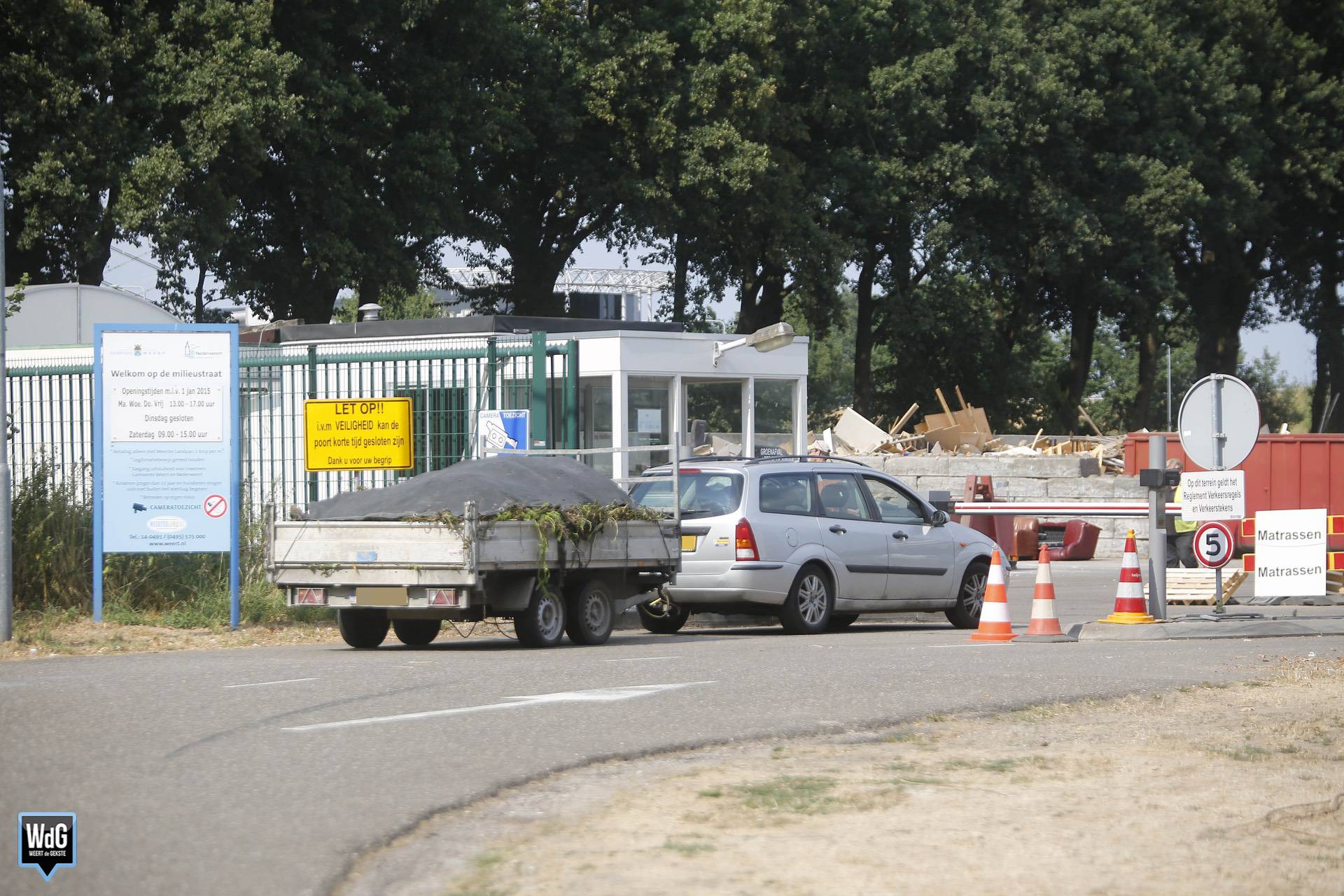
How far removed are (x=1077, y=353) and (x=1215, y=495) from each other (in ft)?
127

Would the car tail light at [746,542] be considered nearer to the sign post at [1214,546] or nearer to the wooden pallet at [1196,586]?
the sign post at [1214,546]

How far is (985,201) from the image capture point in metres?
48.5

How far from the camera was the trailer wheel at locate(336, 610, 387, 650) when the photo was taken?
13930 mm

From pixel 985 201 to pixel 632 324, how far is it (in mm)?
28746

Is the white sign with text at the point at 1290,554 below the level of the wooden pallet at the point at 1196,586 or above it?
above

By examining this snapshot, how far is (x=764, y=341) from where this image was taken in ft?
68.2

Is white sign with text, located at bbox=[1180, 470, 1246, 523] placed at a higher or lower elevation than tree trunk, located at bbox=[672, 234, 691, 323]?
lower

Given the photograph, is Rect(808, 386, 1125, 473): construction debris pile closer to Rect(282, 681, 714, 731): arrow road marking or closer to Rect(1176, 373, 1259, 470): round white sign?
Rect(1176, 373, 1259, 470): round white sign

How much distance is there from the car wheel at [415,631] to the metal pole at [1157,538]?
21.5 feet

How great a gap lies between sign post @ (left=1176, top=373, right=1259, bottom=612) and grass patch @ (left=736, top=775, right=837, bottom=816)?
9137mm

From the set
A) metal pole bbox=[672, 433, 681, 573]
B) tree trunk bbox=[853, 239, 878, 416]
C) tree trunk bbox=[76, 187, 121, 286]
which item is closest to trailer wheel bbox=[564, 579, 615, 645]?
metal pole bbox=[672, 433, 681, 573]

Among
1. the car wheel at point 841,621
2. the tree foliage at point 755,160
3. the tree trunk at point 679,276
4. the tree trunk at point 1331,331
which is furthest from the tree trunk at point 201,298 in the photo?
the tree trunk at point 1331,331

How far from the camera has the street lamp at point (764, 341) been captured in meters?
20.8

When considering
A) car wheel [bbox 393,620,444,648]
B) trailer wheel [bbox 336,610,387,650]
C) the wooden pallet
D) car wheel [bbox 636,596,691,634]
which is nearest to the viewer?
trailer wheel [bbox 336,610,387,650]
